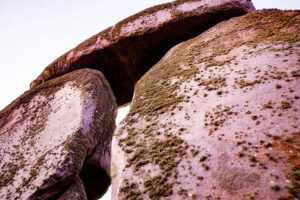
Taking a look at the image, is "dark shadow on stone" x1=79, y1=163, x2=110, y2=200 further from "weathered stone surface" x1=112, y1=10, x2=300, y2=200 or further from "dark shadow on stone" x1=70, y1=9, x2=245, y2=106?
"dark shadow on stone" x1=70, y1=9, x2=245, y2=106

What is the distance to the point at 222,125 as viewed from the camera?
168cm

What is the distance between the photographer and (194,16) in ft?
12.1

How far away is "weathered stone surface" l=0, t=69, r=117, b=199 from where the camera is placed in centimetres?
238

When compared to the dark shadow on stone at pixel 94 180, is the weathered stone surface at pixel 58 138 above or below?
above

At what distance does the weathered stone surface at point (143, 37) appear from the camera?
3.67m

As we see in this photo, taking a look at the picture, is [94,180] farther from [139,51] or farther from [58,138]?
[139,51]

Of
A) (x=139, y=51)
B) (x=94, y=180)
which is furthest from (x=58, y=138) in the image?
(x=139, y=51)

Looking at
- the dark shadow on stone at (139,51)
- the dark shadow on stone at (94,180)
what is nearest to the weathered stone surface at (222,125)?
the dark shadow on stone at (139,51)

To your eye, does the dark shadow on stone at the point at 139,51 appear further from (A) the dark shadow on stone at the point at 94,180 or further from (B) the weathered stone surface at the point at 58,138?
(A) the dark shadow on stone at the point at 94,180

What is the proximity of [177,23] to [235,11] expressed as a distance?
1.01m

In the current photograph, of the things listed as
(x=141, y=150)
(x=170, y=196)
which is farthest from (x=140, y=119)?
(x=170, y=196)

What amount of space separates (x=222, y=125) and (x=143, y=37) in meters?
2.72

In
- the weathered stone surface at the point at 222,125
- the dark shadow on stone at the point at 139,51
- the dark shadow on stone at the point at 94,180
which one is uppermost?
the dark shadow on stone at the point at 139,51

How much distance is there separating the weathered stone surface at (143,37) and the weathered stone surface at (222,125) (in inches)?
42.6
